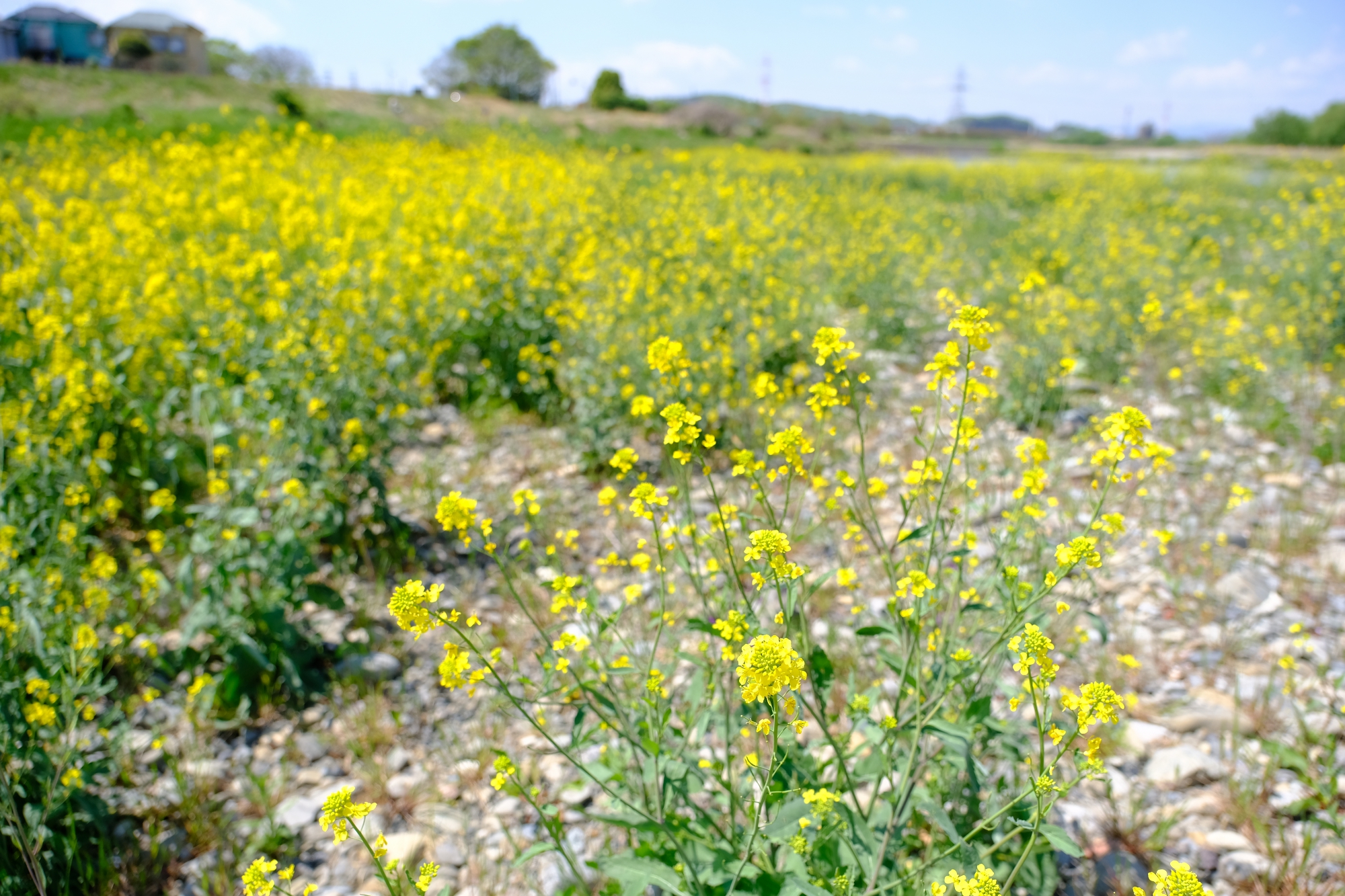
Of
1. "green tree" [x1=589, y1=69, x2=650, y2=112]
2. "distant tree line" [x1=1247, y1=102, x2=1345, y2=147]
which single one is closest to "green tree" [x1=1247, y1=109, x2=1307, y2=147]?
"distant tree line" [x1=1247, y1=102, x2=1345, y2=147]

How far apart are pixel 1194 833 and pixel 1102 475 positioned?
2.11 m

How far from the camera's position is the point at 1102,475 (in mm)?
3902

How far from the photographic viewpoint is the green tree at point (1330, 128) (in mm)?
32812

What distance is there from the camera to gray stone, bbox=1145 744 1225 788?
2391 millimetres

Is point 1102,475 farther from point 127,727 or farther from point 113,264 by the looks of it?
point 113,264

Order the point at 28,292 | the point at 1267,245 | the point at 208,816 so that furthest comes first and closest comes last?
the point at 1267,245, the point at 28,292, the point at 208,816

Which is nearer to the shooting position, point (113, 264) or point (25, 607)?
point (25, 607)

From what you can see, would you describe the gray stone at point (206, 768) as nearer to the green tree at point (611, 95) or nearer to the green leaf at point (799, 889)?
the green leaf at point (799, 889)

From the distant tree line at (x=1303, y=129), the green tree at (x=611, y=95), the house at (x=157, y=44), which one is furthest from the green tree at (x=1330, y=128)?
the house at (x=157, y=44)

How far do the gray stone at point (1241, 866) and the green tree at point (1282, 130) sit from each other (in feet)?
147

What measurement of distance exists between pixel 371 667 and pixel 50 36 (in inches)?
2579

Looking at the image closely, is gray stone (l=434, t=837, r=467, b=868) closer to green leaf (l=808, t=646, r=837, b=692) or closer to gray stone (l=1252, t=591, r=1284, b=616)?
green leaf (l=808, t=646, r=837, b=692)

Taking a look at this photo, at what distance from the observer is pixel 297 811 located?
2389mm

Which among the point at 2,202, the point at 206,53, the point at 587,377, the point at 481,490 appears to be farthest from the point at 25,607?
the point at 206,53
